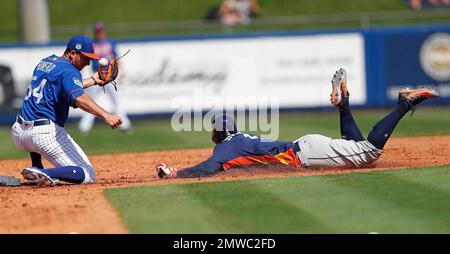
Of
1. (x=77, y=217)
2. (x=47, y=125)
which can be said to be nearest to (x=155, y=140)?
(x=47, y=125)

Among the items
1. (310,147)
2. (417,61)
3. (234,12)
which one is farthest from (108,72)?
(234,12)

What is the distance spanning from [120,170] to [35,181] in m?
1.88

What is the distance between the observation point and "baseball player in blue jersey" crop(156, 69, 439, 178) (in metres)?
8.98

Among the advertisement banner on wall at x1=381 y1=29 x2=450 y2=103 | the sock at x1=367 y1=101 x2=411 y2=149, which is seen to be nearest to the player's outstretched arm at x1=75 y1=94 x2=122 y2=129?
the sock at x1=367 y1=101 x2=411 y2=149

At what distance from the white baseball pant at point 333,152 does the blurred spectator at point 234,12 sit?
15.0m

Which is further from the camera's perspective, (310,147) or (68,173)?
(310,147)

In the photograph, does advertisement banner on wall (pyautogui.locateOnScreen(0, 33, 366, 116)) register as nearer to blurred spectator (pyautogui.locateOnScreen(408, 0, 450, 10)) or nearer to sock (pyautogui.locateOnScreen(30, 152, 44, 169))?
blurred spectator (pyautogui.locateOnScreen(408, 0, 450, 10))

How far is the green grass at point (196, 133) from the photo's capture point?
1405 centimetres

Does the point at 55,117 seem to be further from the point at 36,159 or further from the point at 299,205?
the point at 299,205

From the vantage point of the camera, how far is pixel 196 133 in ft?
52.6

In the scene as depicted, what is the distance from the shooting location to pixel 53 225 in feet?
22.2

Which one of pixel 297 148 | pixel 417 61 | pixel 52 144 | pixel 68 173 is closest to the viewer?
pixel 68 173

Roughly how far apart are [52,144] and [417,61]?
12178 millimetres

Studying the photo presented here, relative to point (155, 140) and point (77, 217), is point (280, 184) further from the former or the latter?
point (155, 140)
